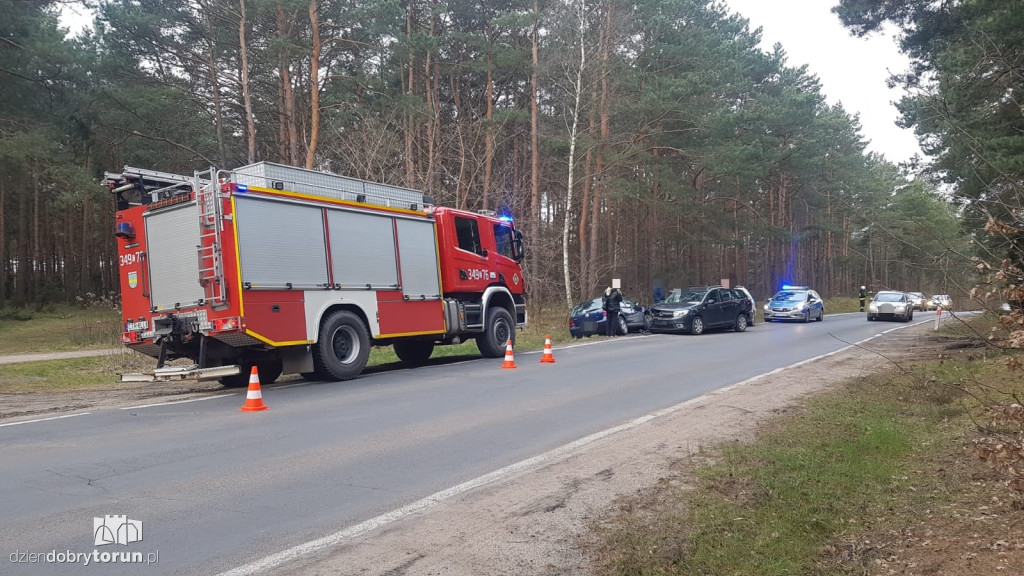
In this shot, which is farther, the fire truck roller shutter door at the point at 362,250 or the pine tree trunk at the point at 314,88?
the pine tree trunk at the point at 314,88

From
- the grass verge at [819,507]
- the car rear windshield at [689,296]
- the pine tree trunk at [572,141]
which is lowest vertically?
the grass verge at [819,507]

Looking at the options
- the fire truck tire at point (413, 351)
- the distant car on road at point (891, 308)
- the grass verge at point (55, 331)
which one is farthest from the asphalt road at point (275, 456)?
the distant car on road at point (891, 308)

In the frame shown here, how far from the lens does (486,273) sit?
16109 millimetres

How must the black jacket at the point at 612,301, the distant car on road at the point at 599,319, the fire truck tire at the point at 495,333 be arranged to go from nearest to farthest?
the fire truck tire at the point at 495,333, the black jacket at the point at 612,301, the distant car on road at the point at 599,319

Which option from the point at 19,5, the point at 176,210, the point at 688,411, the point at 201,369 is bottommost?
the point at 688,411

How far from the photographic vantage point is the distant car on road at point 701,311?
24.2m

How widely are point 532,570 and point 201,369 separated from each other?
8285 millimetres

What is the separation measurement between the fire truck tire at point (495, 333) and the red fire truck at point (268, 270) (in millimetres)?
1609

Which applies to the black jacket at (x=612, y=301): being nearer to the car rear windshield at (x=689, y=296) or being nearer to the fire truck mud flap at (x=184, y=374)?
the car rear windshield at (x=689, y=296)

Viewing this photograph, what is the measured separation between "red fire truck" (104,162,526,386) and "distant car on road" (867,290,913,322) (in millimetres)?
25986

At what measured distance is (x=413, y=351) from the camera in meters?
16.2

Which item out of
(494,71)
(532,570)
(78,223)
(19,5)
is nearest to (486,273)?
(532,570)

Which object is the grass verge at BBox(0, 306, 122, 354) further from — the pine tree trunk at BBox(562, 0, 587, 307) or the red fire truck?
the pine tree trunk at BBox(562, 0, 587, 307)

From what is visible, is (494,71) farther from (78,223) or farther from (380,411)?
(78,223)
